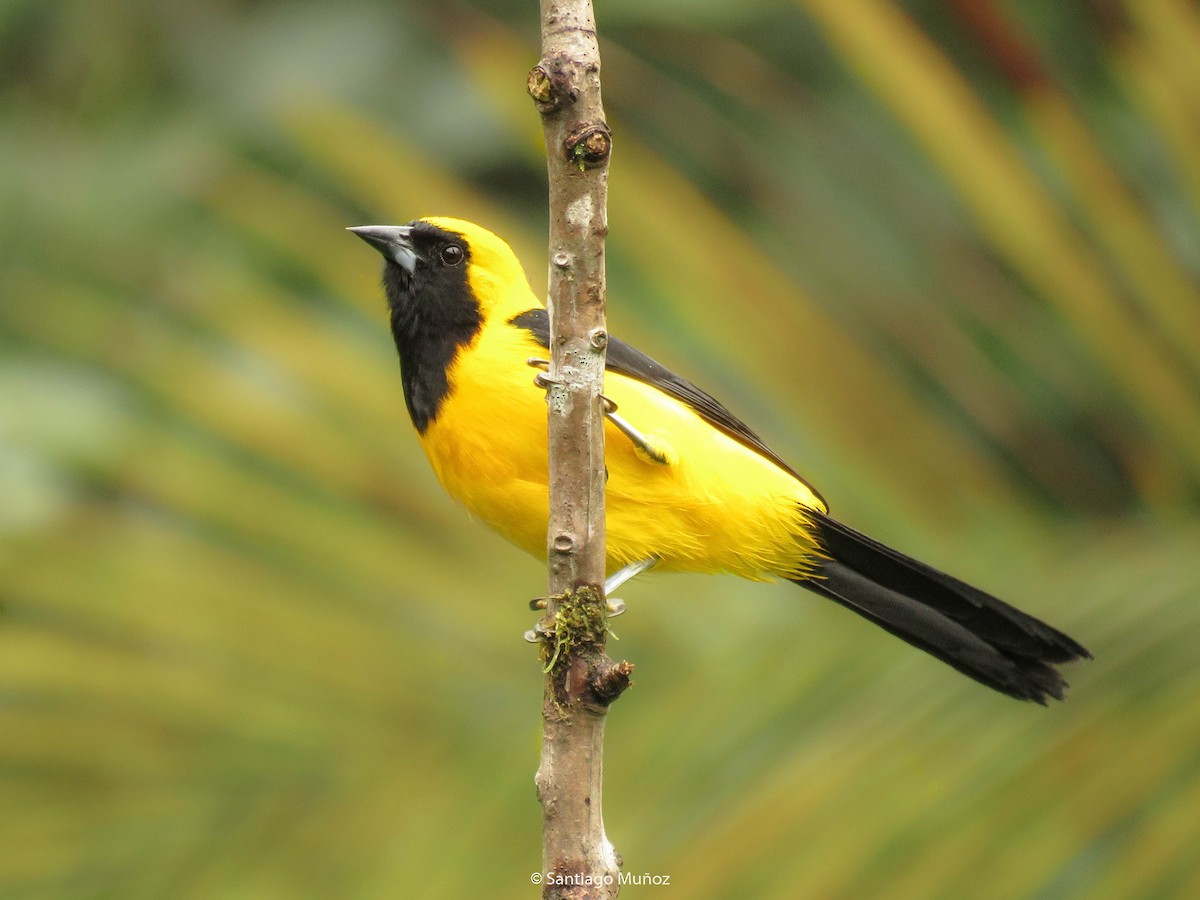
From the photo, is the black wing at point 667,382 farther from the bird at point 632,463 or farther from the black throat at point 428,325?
the black throat at point 428,325

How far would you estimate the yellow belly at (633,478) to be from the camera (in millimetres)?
3633

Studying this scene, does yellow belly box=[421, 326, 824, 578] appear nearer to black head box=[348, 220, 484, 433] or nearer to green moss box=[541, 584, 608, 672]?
black head box=[348, 220, 484, 433]

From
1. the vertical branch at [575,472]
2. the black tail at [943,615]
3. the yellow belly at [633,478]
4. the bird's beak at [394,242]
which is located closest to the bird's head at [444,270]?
the bird's beak at [394,242]

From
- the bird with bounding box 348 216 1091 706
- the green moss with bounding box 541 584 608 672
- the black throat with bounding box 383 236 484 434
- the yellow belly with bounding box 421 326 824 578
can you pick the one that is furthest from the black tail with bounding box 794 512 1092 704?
the black throat with bounding box 383 236 484 434

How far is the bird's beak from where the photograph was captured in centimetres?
404

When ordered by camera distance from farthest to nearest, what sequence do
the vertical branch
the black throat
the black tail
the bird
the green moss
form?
the black throat → the bird → the black tail → the green moss → the vertical branch

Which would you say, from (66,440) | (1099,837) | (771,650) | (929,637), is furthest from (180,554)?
(1099,837)

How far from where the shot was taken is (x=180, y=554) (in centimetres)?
376

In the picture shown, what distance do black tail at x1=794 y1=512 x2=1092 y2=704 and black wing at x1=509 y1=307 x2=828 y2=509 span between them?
178 mm

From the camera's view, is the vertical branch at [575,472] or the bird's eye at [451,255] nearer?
the vertical branch at [575,472]

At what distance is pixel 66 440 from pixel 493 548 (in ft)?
4.73

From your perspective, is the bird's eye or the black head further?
the bird's eye

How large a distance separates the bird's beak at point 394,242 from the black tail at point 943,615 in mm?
1265

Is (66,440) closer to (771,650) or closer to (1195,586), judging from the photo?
(771,650)
